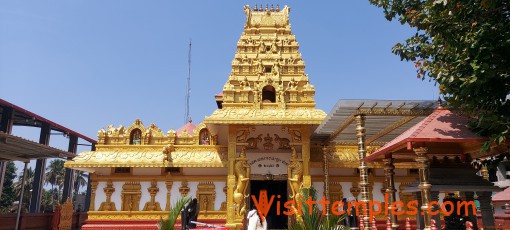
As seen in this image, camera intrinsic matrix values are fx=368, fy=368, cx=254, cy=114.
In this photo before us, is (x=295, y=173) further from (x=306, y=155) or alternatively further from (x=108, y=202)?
(x=108, y=202)

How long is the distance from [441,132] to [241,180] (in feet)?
28.4

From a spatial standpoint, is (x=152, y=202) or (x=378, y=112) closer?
(x=378, y=112)

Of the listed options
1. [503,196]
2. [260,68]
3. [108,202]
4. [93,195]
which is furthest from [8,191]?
[503,196]

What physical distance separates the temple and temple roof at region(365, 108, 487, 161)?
6.30 metres

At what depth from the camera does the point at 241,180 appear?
1488cm

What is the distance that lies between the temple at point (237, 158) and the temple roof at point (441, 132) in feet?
20.7

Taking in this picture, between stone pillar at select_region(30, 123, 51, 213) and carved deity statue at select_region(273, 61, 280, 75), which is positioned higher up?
carved deity statue at select_region(273, 61, 280, 75)

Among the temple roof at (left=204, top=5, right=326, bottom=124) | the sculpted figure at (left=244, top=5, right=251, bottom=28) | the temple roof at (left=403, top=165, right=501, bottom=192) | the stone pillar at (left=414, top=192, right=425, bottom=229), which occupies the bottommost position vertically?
the stone pillar at (left=414, top=192, right=425, bottom=229)

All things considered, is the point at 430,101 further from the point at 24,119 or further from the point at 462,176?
the point at 24,119

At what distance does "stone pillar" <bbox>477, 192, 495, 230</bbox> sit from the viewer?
334 inches

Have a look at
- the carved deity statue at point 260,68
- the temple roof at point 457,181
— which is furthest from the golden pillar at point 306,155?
the temple roof at point 457,181

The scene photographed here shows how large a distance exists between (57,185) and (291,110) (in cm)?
6357

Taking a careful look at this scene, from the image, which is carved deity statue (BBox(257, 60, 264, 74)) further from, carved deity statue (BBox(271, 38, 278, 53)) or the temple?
carved deity statue (BBox(271, 38, 278, 53))

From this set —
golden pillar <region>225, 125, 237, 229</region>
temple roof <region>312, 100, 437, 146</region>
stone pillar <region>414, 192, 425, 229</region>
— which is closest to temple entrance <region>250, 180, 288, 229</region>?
golden pillar <region>225, 125, 237, 229</region>
